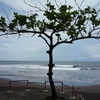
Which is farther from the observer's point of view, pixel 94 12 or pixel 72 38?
pixel 72 38

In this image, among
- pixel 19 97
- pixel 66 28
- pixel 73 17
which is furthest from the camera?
pixel 19 97

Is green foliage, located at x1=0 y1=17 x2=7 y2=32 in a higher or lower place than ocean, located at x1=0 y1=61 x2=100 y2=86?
higher

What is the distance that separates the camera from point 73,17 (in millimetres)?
10477

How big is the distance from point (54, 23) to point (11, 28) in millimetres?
2657

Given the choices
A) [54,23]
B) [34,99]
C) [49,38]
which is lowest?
[34,99]

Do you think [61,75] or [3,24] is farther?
[61,75]

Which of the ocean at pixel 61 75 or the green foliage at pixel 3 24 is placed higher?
the green foliage at pixel 3 24

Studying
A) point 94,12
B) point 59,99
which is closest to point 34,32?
point 94,12

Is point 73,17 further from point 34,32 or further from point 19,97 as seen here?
point 19,97

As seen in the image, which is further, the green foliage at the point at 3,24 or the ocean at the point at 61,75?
the ocean at the point at 61,75

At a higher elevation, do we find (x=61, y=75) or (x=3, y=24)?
(x=3, y=24)

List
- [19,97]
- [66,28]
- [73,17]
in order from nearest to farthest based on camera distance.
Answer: [73,17] < [66,28] < [19,97]

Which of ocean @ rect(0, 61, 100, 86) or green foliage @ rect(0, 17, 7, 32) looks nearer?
green foliage @ rect(0, 17, 7, 32)

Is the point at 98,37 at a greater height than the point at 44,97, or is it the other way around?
the point at 98,37
